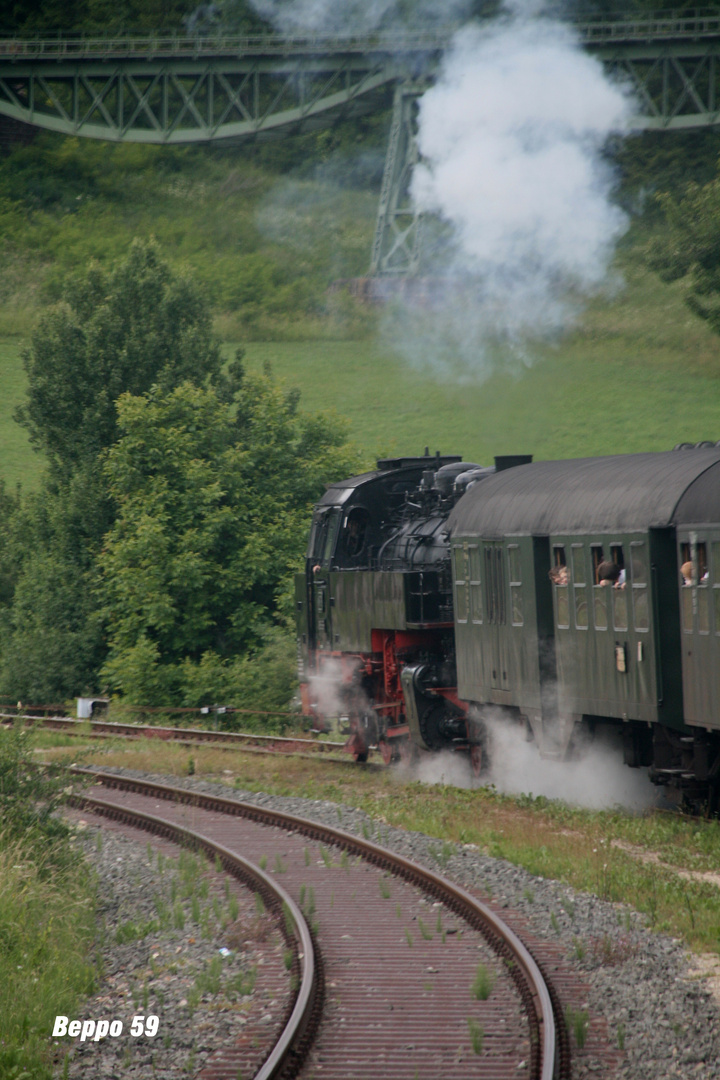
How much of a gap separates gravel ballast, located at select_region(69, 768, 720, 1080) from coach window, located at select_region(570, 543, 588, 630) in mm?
2600

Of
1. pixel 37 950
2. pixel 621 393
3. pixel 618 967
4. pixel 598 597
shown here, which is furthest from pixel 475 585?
pixel 621 393

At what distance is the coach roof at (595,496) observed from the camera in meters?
11.1

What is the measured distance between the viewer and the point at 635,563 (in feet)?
38.4

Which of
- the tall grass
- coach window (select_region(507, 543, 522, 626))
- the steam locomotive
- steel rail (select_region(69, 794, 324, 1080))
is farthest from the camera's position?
coach window (select_region(507, 543, 522, 626))

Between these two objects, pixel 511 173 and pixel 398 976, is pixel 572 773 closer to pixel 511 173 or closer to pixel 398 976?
pixel 398 976

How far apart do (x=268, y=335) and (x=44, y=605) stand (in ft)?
95.7

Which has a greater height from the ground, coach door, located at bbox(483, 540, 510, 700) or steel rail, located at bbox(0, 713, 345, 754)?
coach door, located at bbox(483, 540, 510, 700)

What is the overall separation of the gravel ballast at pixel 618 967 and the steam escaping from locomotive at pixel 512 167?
16988mm

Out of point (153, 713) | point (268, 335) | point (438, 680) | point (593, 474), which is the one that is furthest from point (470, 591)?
point (268, 335)

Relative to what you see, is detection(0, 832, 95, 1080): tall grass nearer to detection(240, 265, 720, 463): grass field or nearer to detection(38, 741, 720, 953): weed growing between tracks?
detection(38, 741, 720, 953): weed growing between tracks

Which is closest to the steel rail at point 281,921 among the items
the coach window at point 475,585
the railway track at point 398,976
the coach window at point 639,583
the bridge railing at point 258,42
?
the railway track at point 398,976

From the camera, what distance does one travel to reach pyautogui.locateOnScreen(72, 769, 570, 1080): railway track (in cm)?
643

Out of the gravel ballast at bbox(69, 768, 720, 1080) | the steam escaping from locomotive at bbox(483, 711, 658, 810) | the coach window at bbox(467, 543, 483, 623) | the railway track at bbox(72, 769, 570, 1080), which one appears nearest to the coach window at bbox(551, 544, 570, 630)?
the steam escaping from locomotive at bbox(483, 711, 658, 810)

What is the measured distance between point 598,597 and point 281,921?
4828 mm
